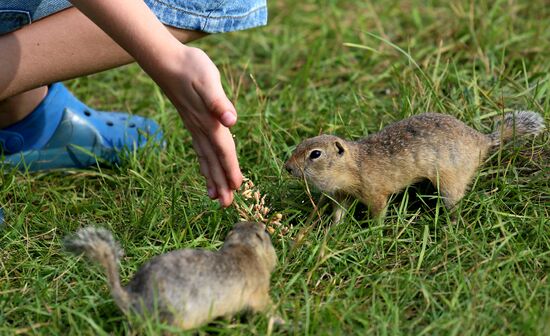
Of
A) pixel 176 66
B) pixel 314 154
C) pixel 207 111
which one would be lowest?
pixel 314 154

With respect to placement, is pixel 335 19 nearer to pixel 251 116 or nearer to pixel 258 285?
pixel 251 116

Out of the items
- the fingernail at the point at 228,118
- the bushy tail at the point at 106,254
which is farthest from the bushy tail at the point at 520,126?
the bushy tail at the point at 106,254

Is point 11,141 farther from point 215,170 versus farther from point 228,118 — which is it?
point 228,118

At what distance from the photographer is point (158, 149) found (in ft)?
15.0

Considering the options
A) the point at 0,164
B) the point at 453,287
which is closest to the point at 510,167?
the point at 453,287

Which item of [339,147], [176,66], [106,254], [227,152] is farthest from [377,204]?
[106,254]

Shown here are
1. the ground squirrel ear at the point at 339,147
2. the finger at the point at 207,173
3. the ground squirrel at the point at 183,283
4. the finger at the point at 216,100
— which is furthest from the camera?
the ground squirrel ear at the point at 339,147

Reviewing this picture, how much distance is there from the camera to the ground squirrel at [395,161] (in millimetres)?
3852

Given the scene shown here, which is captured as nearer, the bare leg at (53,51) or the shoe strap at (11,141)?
the bare leg at (53,51)

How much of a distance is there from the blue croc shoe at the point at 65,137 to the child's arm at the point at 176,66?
1.38 m

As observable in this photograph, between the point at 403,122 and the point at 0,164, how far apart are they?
7.21ft

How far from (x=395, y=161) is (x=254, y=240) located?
3.56ft

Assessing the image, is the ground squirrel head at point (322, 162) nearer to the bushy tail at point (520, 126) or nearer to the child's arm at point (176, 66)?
the child's arm at point (176, 66)

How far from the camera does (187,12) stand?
13.5ft
